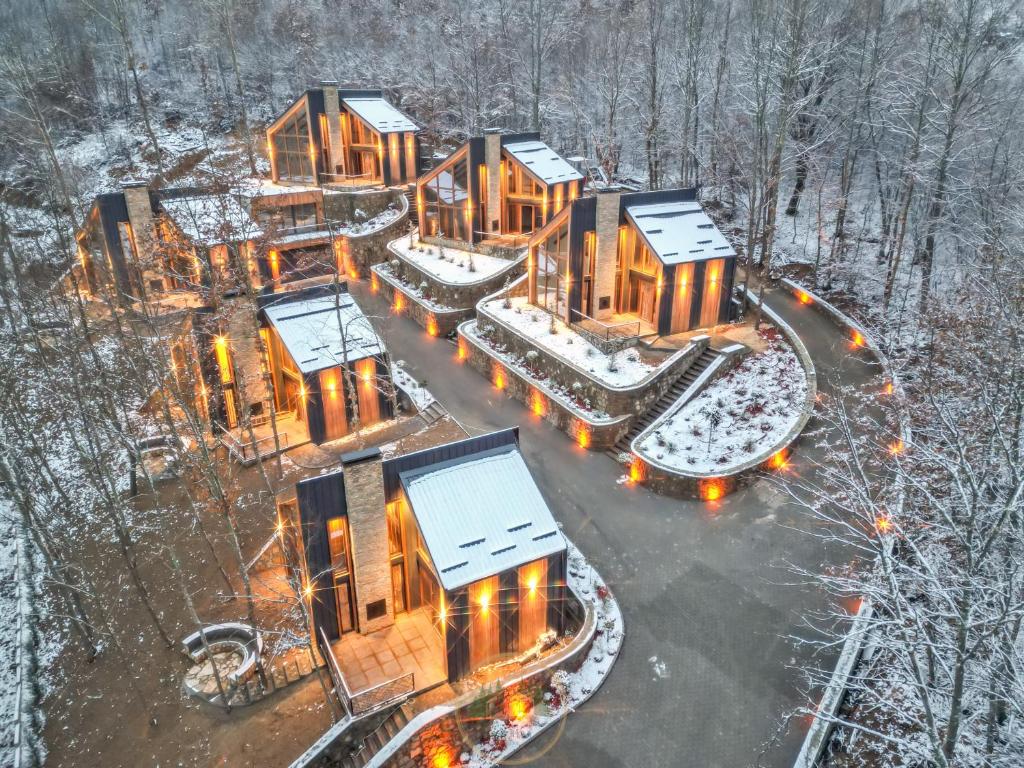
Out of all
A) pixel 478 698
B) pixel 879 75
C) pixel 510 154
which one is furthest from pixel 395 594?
pixel 879 75

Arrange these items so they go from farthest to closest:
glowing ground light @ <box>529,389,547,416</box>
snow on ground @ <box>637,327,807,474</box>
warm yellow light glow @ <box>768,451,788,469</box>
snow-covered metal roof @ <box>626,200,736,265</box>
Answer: snow-covered metal roof @ <box>626,200,736,265</box> → glowing ground light @ <box>529,389,547,416</box> → snow on ground @ <box>637,327,807,474</box> → warm yellow light glow @ <box>768,451,788,469</box>

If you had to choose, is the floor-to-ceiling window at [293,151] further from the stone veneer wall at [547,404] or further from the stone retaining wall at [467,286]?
the stone veneer wall at [547,404]

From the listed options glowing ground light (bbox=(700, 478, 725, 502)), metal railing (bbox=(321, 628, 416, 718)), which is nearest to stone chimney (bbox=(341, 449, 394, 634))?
metal railing (bbox=(321, 628, 416, 718))

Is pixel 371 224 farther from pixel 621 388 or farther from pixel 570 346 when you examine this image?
pixel 621 388

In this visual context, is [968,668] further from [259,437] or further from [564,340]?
[259,437]

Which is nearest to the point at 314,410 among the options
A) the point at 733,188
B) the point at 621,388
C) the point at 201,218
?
A: the point at 621,388

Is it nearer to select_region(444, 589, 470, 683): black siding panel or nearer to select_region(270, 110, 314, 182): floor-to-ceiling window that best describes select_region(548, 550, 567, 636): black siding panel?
select_region(444, 589, 470, 683): black siding panel
